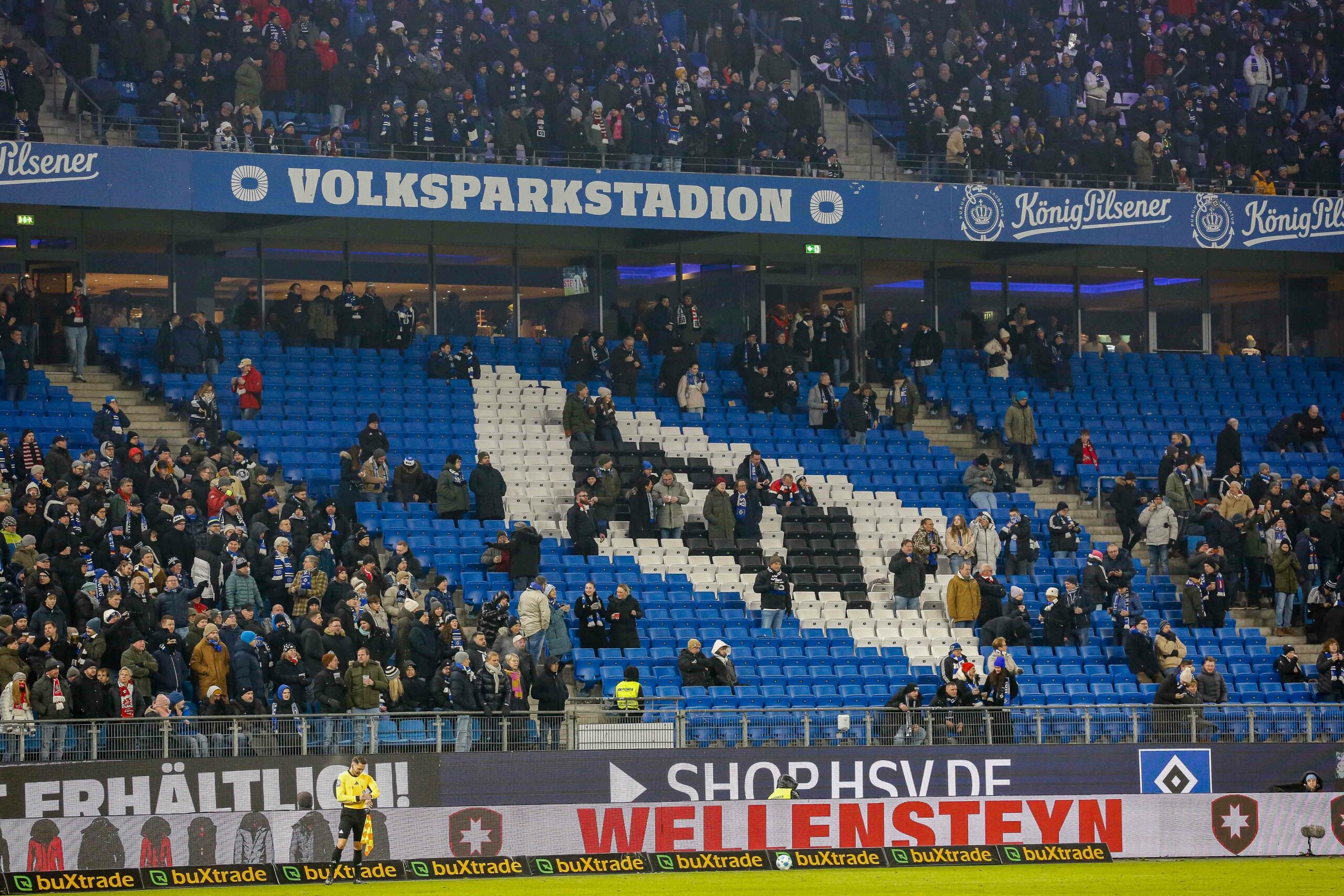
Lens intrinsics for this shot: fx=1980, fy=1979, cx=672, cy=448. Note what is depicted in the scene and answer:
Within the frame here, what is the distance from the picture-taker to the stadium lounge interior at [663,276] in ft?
100

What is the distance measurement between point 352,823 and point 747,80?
1768 cm

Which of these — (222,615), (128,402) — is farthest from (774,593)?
(128,402)

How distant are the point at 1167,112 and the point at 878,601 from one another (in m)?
12.7

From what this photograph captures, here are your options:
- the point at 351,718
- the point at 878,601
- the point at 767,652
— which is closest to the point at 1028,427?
the point at 878,601

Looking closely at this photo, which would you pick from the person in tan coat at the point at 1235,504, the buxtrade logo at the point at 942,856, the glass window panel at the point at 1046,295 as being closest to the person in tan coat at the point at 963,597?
the person in tan coat at the point at 1235,504

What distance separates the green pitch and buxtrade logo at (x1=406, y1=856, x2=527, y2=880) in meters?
0.17

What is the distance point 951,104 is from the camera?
109ft

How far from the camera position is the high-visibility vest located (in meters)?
21.5

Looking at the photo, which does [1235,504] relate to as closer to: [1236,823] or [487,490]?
[1236,823]

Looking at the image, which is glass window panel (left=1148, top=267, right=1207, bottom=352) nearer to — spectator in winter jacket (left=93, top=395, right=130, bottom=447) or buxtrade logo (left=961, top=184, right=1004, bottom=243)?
buxtrade logo (left=961, top=184, right=1004, bottom=243)

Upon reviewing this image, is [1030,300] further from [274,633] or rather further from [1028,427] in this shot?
[274,633]

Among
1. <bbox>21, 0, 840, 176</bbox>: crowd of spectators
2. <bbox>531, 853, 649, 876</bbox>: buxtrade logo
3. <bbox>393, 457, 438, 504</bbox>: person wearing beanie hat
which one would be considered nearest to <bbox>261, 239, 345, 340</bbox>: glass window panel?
<bbox>21, 0, 840, 176</bbox>: crowd of spectators

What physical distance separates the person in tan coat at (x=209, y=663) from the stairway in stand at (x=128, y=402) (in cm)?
670

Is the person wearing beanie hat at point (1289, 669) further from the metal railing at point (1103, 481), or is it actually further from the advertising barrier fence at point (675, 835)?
the metal railing at point (1103, 481)
